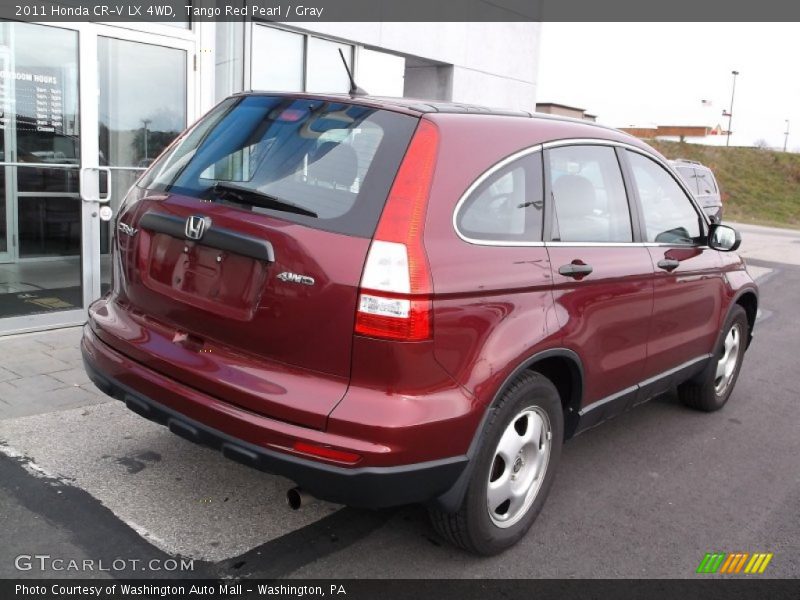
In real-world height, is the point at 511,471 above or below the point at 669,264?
below

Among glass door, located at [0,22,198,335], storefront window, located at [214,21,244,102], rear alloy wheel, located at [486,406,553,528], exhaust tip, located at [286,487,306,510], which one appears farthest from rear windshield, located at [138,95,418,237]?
storefront window, located at [214,21,244,102]

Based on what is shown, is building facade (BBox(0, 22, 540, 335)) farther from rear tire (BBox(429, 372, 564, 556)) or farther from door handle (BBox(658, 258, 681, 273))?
door handle (BBox(658, 258, 681, 273))

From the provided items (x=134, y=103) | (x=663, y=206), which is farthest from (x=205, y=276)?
(x=134, y=103)

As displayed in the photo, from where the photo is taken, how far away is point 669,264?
4262 millimetres

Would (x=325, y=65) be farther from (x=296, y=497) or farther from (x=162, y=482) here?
(x=296, y=497)

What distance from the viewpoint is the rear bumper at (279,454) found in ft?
8.79

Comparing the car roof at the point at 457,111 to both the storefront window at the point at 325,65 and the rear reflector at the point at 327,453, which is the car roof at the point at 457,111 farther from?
the storefront window at the point at 325,65

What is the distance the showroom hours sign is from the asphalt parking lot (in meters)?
2.22

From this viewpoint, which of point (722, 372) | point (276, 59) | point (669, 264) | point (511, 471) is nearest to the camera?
point (511, 471)

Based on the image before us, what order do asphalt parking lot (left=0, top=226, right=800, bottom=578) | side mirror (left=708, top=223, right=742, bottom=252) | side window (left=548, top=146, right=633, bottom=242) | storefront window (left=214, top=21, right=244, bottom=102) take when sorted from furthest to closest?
storefront window (left=214, top=21, right=244, bottom=102) < side mirror (left=708, top=223, right=742, bottom=252) < side window (left=548, top=146, right=633, bottom=242) < asphalt parking lot (left=0, top=226, right=800, bottom=578)

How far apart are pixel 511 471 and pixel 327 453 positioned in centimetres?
98

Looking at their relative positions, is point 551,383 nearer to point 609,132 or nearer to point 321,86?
point 609,132

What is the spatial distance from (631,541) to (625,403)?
2.60 ft

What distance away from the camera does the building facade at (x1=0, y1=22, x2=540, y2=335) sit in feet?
20.5
